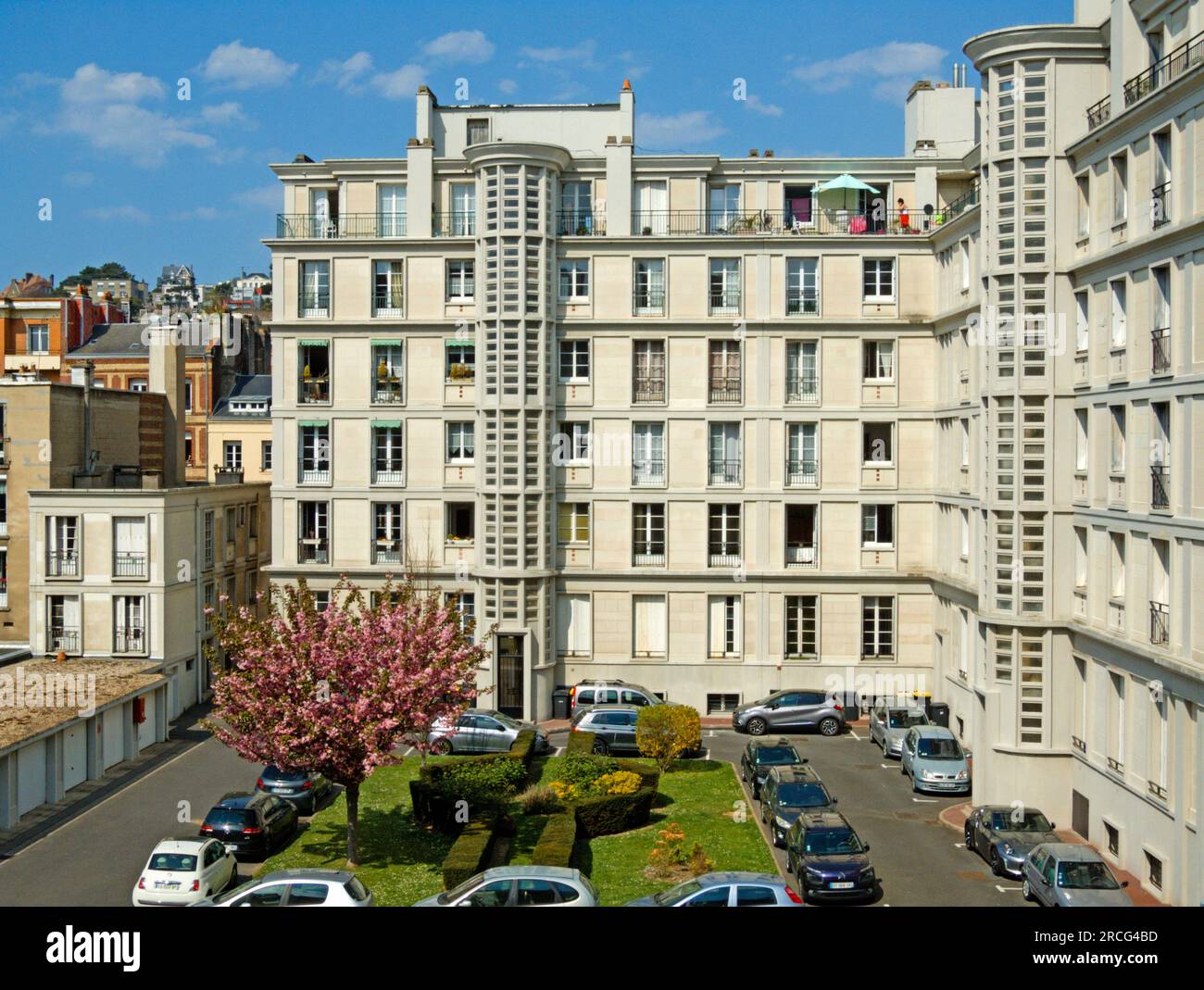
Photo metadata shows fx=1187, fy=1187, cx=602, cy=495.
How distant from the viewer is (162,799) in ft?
121

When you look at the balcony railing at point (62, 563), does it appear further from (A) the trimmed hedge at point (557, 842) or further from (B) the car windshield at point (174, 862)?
(A) the trimmed hedge at point (557, 842)

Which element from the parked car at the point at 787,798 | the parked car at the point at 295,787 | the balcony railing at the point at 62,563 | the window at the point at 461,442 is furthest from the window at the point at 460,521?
the parked car at the point at 787,798

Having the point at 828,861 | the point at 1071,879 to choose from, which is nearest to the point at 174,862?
the point at 828,861

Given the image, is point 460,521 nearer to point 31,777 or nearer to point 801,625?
point 801,625

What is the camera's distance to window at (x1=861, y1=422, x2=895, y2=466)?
162 feet

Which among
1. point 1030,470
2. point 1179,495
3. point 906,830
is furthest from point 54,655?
point 1179,495

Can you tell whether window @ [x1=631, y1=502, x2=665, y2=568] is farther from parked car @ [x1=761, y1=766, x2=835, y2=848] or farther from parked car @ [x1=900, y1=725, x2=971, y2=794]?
parked car @ [x1=761, y1=766, x2=835, y2=848]

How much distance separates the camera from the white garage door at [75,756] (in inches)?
1453

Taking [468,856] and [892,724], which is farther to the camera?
[892,724]

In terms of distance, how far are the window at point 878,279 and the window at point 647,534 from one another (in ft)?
Answer: 40.4

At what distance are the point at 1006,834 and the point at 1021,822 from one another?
0.87 metres

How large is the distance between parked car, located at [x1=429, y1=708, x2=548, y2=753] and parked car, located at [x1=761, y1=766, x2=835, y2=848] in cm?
1033

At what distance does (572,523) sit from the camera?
5028cm

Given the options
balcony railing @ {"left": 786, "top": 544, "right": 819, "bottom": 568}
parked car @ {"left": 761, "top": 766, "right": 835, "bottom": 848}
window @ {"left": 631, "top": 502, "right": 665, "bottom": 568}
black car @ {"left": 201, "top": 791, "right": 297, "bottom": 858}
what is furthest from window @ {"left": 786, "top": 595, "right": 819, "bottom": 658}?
black car @ {"left": 201, "top": 791, "right": 297, "bottom": 858}
